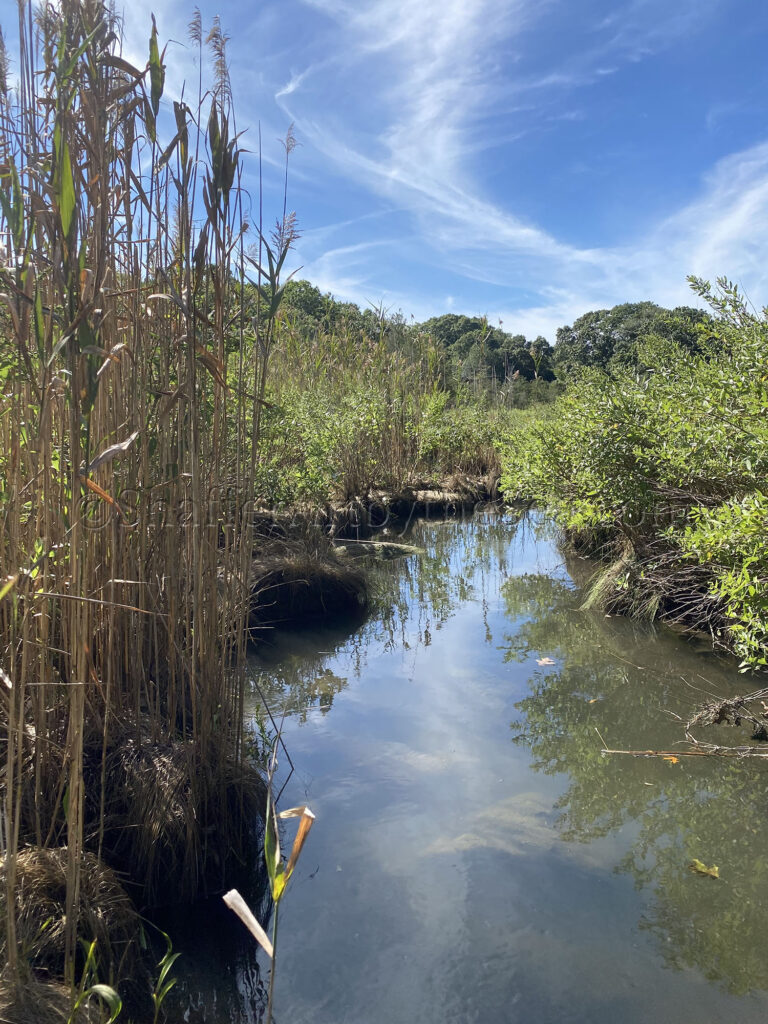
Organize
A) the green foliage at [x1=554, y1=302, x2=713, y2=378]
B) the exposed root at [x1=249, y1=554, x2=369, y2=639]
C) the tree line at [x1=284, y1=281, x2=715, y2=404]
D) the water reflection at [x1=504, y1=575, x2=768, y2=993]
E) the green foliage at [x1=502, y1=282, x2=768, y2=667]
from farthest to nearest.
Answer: the green foliage at [x1=554, y1=302, x2=713, y2=378], the tree line at [x1=284, y1=281, x2=715, y2=404], the exposed root at [x1=249, y1=554, x2=369, y2=639], the green foliage at [x1=502, y1=282, x2=768, y2=667], the water reflection at [x1=504, y1=575, x2=768, y2=993]

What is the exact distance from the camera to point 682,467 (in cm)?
452

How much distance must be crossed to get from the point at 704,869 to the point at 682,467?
2.53 meters

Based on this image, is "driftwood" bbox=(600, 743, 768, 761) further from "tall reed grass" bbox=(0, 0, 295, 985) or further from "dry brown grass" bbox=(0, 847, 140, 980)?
"dry brown grass" bbox=(0, 847, 140, 980)

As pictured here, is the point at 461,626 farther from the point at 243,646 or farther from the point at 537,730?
the point at 243,646

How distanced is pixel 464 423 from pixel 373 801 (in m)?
9.98

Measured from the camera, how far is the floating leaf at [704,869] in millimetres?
2590

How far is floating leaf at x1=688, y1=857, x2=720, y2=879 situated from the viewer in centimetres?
259

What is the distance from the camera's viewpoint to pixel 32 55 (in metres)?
2.02

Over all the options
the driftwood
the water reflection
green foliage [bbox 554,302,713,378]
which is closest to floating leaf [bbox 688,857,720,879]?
the water reflection

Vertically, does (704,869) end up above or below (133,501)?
below

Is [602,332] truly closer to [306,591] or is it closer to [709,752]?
[306,591]

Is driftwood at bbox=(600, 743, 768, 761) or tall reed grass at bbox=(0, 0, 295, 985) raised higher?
tall reed grass at bbox=(0, 0, 295, 985)

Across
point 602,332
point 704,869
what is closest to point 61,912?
point 704,869

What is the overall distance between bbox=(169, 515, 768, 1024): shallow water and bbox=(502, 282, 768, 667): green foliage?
2.23 feet
